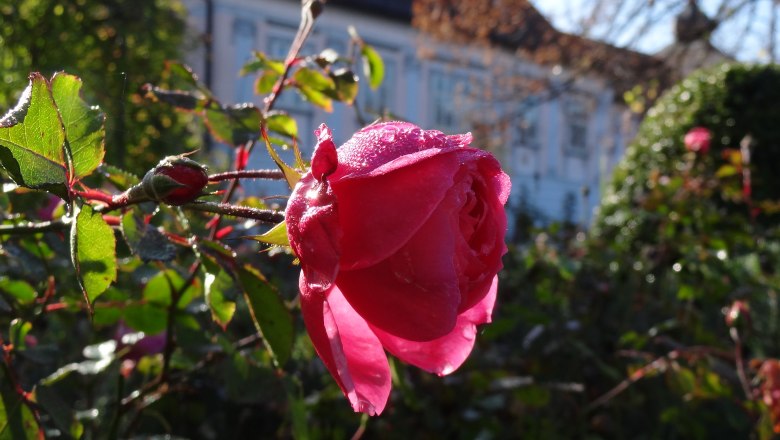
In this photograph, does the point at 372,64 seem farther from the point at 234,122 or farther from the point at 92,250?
the point at 92,250

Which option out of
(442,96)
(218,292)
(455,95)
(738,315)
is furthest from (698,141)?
(442,96)

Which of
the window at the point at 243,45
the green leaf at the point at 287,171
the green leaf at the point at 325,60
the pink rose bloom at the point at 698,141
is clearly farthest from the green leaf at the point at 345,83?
the window at the point at 243,45

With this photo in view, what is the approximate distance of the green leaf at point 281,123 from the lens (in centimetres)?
57

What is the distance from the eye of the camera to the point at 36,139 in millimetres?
299

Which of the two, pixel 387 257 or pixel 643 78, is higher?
pixel 387 257

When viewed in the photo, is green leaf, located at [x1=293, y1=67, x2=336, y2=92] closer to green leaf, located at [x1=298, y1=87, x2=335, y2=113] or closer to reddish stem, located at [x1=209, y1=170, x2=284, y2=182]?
green leaf, located at [x1=298, y1=87, x2=335, y2=113]

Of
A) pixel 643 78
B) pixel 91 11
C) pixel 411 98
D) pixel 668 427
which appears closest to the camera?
pixel 668 427

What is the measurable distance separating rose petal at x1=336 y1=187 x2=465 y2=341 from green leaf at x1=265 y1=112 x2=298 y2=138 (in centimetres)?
30

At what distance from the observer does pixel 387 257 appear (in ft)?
0.89

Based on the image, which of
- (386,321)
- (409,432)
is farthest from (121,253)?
(409,432)

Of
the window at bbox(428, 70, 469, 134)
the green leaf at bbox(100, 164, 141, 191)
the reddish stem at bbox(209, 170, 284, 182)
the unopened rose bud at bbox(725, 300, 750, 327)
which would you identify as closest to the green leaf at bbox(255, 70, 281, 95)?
the green leaf at bbox(100, 164, 141, 191)

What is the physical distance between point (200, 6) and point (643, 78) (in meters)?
4.68

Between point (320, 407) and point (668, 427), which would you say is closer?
point (320, 407)

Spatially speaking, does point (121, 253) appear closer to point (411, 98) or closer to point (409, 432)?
point (409, 432)
